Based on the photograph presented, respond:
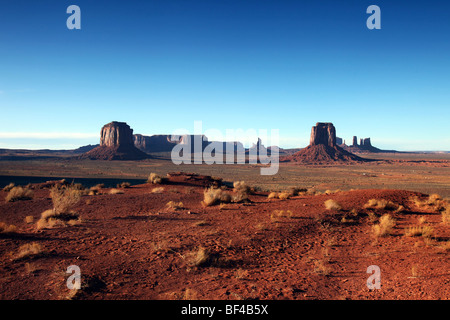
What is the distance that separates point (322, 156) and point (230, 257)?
390 ft

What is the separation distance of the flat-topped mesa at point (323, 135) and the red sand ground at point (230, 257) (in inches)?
4890

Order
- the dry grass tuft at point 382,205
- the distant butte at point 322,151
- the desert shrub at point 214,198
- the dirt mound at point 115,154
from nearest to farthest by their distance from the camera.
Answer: the dry grass tuft at point 382,205 → the desert shrub at point 214,198 → the dirt mound at point 115,154 → the distant butte at point 322,151

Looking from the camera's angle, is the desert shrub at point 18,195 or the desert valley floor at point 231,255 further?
the desert shrub at point 18,195

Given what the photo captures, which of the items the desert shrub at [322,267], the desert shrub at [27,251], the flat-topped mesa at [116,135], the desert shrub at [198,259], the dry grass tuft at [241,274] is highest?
the flat-topped mesa at [116,135]

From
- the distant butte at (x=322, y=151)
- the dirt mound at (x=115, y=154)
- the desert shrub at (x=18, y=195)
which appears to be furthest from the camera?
the distant butte at (x=322, y=151)

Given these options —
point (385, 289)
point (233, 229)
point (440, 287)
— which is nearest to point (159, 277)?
point (233, 229)

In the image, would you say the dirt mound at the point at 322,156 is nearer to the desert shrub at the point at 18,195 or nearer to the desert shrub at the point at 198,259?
the desert shrub at the point at 18,195

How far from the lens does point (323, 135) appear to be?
131125 mm

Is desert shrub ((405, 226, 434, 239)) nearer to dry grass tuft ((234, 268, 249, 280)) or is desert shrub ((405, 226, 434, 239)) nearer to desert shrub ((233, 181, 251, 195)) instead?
dry grass tuft ((234, 268, 249, 280))

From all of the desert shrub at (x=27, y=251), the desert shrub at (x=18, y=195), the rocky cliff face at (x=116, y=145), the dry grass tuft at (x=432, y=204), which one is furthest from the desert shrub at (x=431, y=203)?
the rocky cliff face at (x=116, y=145)

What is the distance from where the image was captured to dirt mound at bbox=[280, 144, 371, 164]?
112 metres

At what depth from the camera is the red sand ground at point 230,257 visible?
561 centimetres
